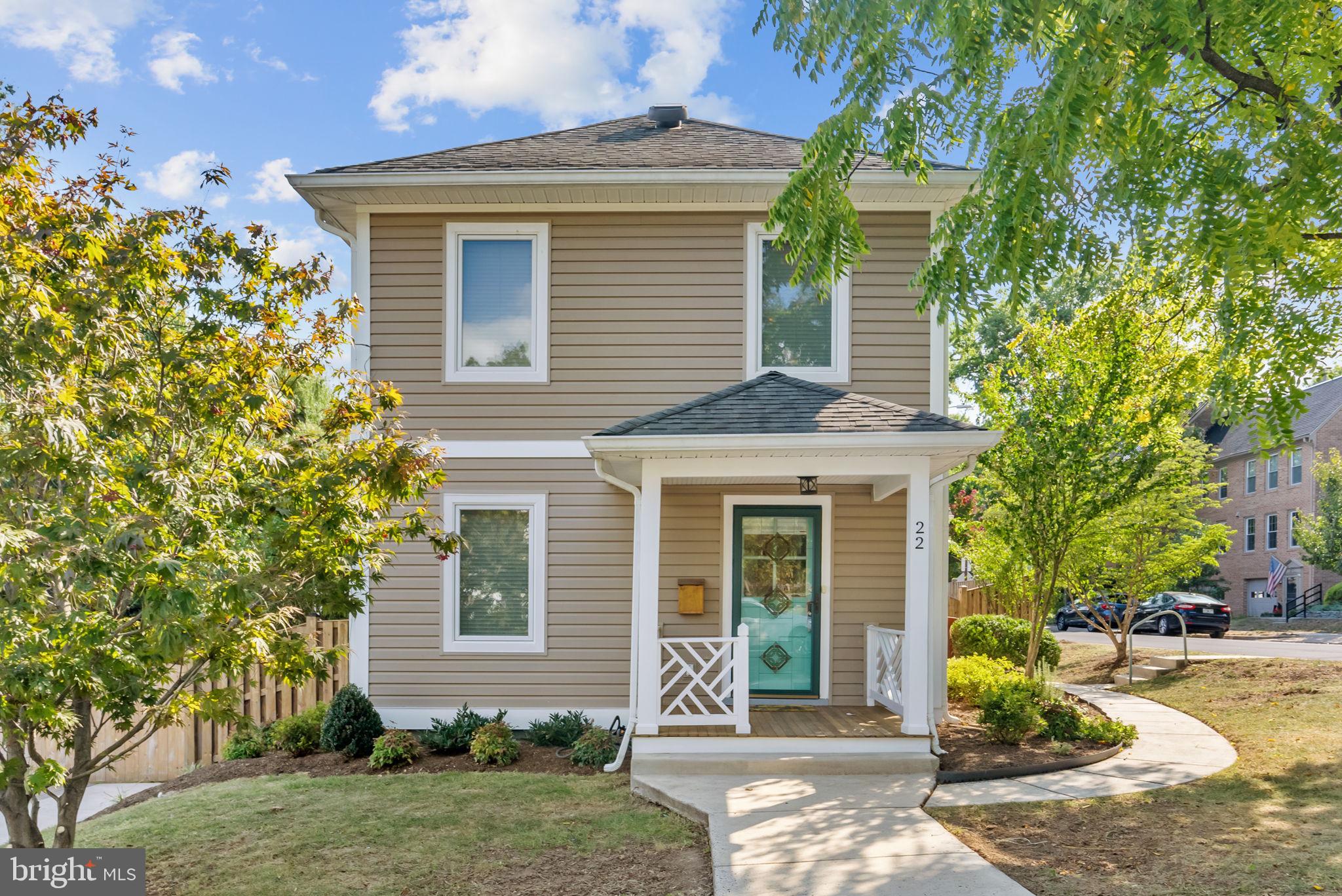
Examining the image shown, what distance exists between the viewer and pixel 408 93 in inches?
631

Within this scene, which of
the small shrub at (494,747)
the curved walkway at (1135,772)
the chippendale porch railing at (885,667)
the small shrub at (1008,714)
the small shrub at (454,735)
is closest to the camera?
the curved walkway at (1135,772)

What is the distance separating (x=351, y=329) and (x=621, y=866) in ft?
21.5

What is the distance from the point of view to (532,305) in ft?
31.4

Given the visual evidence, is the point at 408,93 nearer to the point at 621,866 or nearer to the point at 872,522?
the point at 872,522

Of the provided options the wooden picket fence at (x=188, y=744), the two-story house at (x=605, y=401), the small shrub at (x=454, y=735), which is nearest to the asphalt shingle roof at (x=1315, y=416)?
the two-story house at (x=605, y=401)

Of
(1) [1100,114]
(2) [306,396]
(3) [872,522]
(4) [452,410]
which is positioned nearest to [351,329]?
(4) [452,410]

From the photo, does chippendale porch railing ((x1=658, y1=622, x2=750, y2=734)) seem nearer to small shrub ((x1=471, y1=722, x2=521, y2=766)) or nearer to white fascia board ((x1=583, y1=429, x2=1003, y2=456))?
small shrub ((x1=471, y1=722, x2=521, y2=766))

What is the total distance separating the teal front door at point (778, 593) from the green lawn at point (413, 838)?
96.9 inches

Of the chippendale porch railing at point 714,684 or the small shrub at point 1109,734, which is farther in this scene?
the small shrub at point 1109,734

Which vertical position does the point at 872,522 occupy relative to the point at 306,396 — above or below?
below

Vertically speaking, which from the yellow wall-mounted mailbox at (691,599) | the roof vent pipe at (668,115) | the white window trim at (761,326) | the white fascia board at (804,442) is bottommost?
the yellow wall-mounted mailbox at (691,599)

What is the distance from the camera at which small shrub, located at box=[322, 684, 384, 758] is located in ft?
28.5

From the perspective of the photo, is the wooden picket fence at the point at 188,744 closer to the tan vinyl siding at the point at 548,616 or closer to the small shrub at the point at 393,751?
the tan vinyl siding at the point at 548,616

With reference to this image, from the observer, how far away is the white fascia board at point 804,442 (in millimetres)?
7293
